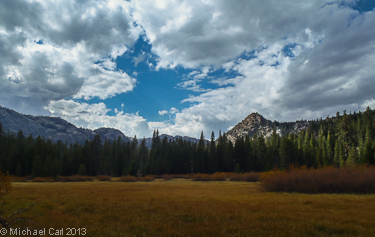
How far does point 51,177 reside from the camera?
69.4m

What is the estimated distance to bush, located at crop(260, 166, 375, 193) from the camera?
1209 inches

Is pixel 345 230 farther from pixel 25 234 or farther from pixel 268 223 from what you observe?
pixel 25 234

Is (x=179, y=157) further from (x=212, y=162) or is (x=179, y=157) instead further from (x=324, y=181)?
(x=324, y=181)

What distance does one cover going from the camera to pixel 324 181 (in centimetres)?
3244

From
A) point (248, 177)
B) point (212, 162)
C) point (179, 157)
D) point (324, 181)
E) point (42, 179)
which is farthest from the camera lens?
point (179, 157)

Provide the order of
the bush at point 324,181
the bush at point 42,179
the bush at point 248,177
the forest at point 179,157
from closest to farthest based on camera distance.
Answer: the bush at point 324,181 → the bush at point 42,179 → the bush at point 248,177 → the forest at point 179,157

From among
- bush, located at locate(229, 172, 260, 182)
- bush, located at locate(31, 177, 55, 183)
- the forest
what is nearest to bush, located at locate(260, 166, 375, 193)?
bush, located at locate(229, 172, 260, 182)

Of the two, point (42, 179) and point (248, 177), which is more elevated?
point (42, 179)

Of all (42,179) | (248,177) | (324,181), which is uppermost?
(324,181)

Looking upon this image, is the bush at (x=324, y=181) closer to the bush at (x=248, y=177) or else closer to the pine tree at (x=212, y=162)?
the bush at (x=248, y=177)

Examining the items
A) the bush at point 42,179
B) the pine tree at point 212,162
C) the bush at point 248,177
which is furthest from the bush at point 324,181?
the pine tree at point 212,162

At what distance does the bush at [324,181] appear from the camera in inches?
1209

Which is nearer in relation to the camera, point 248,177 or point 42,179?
point 42,179

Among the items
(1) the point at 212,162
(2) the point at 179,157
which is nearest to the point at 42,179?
(2) the point at 179,157
